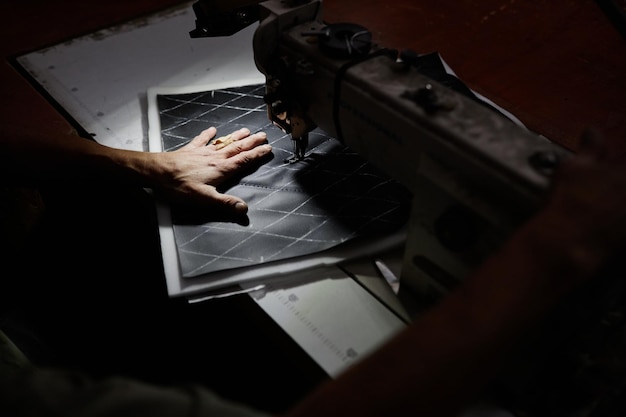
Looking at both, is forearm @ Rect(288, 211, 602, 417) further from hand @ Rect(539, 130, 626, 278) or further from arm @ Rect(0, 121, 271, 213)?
arm @ Rect(0, 121, 271, 213)

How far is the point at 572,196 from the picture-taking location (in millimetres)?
662

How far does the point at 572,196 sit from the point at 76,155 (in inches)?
37.8

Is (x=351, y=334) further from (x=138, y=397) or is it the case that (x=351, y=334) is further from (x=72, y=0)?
(x=72, y=0)

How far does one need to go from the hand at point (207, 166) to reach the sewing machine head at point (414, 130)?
105 mm

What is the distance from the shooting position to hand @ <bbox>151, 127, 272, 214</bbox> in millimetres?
1106

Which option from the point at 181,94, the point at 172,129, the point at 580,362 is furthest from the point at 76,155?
the point at 580,362

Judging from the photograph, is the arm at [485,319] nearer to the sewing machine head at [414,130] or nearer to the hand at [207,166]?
the sewing machine head at [414,130]

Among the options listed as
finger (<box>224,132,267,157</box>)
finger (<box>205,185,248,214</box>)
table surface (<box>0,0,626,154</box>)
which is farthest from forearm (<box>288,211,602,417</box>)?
table surface (<box>0,0,626,154</box>)

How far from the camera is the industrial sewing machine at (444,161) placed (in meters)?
0.78

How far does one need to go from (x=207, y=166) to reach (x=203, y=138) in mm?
123

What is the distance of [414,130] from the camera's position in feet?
2.85

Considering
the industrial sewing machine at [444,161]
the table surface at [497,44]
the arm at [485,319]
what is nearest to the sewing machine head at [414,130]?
the industrial sewing machine at [444,161]

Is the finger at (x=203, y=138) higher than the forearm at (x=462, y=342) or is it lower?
lower

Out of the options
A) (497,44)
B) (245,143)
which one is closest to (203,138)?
(245,143)
